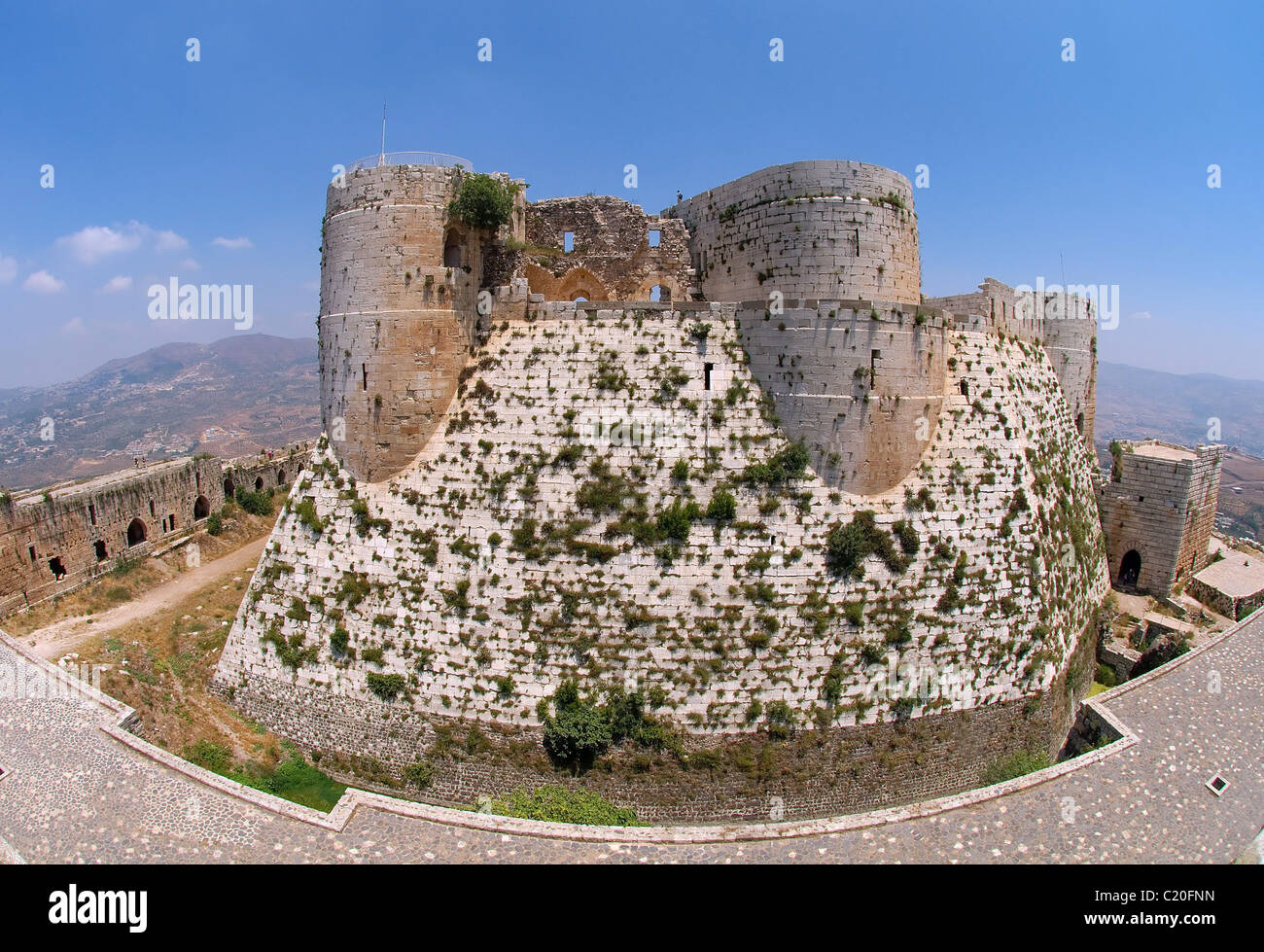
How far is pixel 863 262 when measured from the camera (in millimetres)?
19031

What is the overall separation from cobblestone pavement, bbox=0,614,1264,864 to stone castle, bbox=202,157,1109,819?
3.42m

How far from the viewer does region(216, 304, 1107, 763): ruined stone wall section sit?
53.0 ft

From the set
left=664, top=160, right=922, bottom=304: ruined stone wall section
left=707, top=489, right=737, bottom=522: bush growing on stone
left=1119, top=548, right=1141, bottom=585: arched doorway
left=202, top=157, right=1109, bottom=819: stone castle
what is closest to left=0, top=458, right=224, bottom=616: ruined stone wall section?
left=202, top=157, right=1109, bottom=819: stone castle

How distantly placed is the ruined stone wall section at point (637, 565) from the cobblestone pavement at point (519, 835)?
11.7 ft

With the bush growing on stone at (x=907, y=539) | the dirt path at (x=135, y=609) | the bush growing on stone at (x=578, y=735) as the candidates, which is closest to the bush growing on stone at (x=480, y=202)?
the bush growing on stone at (x=578, y=735)

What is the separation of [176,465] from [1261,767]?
4140 cm

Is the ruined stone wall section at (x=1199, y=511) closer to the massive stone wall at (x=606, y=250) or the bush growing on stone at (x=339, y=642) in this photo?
the massive stone wall at (x=606, y=250)

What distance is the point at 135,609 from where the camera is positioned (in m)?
23.4

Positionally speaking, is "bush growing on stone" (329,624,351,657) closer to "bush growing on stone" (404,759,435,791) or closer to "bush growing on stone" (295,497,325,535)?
"bush growing on stone" (295,497,325,535)

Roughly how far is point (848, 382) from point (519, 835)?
1396 cm

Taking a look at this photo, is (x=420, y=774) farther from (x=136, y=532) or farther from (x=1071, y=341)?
(x=1071, y=341)

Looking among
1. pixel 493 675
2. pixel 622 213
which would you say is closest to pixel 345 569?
pixel 493 675

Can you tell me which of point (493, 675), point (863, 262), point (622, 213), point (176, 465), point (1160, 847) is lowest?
point (1160, 847)
